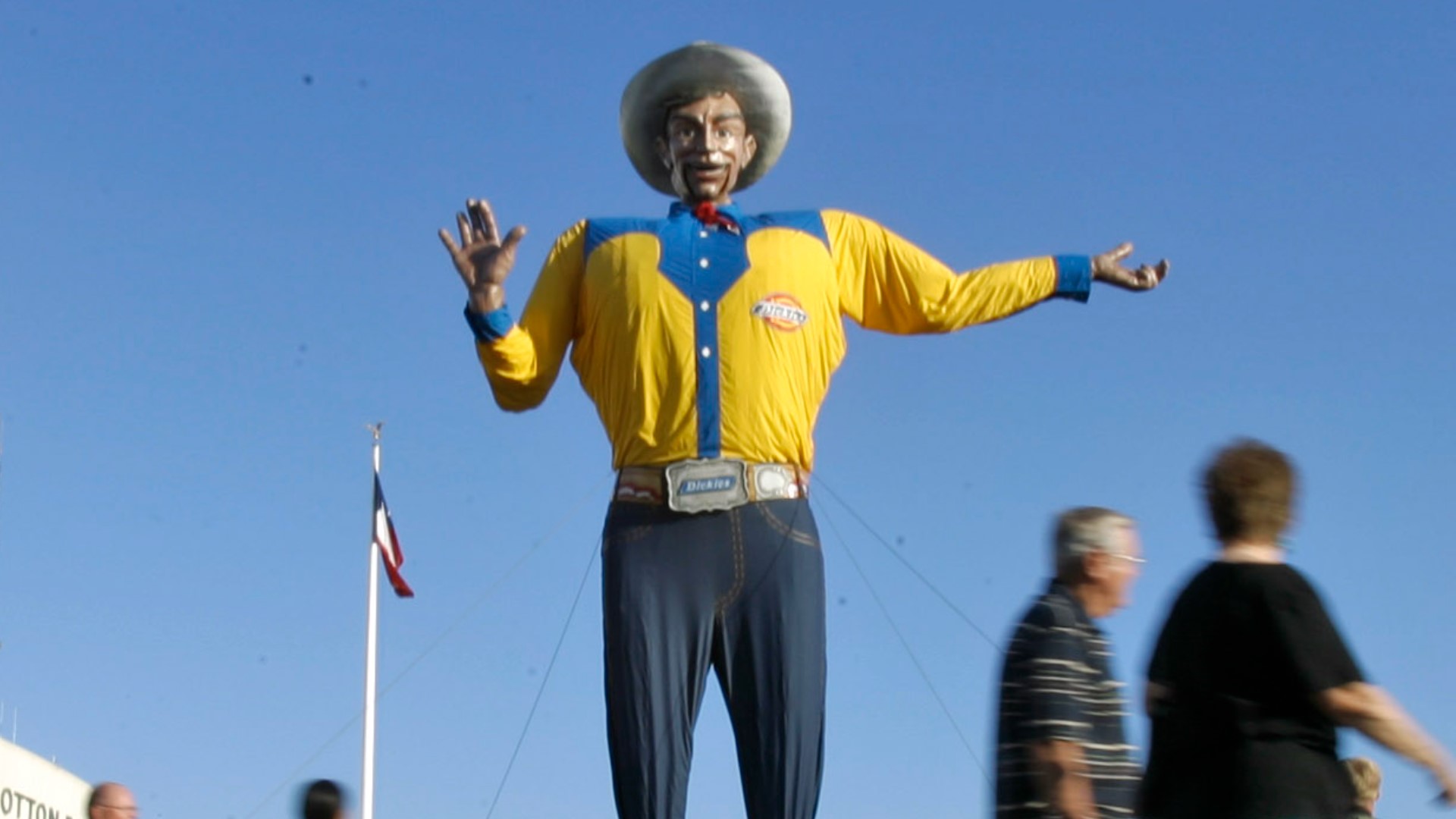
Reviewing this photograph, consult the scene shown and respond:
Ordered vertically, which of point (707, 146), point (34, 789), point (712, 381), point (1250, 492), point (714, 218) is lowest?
point (34, 789)

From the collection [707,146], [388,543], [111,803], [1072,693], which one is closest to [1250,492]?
[1072,693]

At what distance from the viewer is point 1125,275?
23.7 feet

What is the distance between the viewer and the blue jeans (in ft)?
22.0

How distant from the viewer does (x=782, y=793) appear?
6660mm

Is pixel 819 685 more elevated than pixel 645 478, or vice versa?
pixel 645 478

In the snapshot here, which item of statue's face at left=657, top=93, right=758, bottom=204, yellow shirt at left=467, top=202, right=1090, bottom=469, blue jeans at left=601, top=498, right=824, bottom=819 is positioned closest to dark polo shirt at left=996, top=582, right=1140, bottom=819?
blue jeans at left=601, top=498, right=824, bottom=819

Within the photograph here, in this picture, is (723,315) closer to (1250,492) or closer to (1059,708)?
(1059,708)

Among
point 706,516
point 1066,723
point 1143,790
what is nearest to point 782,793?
point 706,516

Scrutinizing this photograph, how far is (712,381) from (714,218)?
68 centimetres

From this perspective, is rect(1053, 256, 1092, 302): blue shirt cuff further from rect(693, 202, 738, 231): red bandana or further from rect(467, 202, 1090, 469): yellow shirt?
rect(693, 202, 738, 231): red bandana

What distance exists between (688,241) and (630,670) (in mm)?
1449

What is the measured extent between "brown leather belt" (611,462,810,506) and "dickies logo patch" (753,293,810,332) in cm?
46

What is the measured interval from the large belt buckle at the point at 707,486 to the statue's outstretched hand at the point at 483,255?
78 centimetres

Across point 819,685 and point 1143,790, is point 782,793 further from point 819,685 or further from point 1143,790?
point 1143,790
